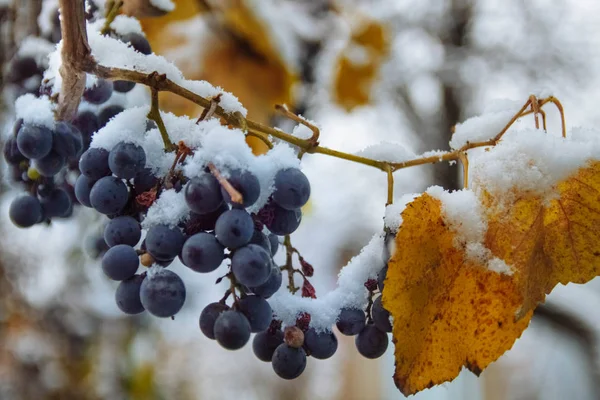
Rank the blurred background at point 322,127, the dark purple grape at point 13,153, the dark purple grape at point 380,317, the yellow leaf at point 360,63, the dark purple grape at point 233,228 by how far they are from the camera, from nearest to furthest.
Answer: the dark purple grape at point 233,228, the dark purple grape at point 380,317, the dark purple grape at point 13,153, the blurred background at point 322,127, the yellow leaf at point 360,63

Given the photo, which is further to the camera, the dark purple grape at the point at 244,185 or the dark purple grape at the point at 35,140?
the dark purple grape at the point at 35,140

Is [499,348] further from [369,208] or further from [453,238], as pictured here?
[369,208]

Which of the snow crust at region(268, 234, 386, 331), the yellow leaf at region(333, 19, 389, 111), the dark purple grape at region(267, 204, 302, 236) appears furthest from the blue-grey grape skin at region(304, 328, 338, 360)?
the yellow leaf at region(333, 19, 389, 111)

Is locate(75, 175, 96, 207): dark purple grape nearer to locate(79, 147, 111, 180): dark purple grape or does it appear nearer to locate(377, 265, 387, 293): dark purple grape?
locate(79, 147, 111, 180): dark purple grape

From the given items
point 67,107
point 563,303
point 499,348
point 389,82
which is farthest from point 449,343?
point 389,82

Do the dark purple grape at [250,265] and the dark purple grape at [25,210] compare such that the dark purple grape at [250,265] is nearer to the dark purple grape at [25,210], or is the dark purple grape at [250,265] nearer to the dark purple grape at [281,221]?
the dark purple grape at [281,221]

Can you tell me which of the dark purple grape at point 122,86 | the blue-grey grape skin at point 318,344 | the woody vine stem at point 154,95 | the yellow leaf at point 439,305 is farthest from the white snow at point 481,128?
the dark purple grape at point 122,86
